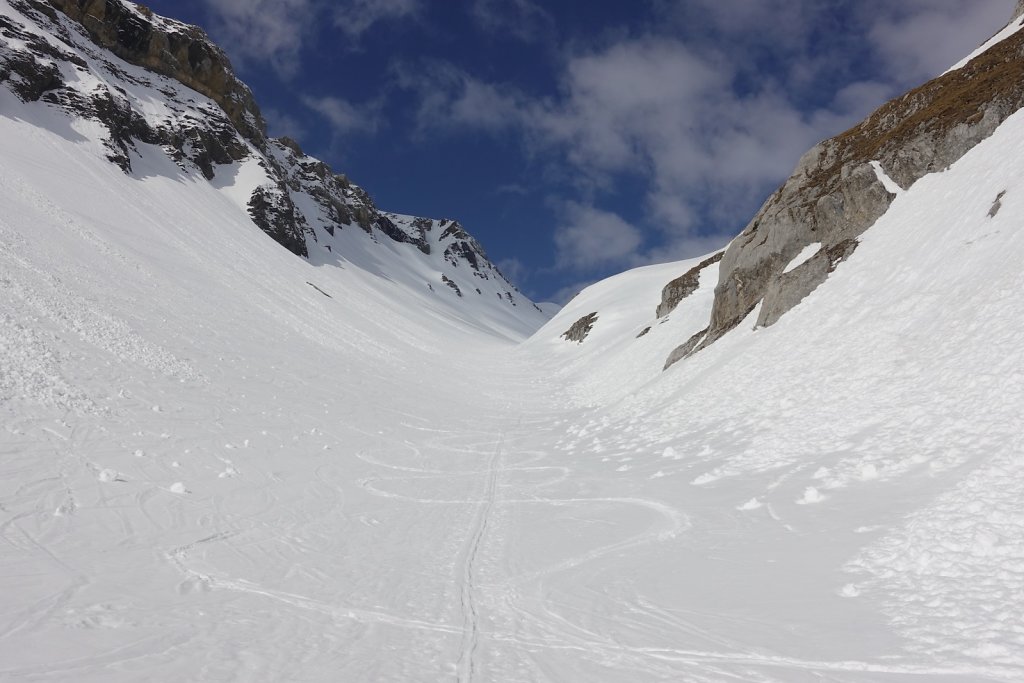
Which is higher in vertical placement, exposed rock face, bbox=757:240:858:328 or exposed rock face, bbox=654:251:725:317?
exposed rock face, bbox=654:251:725:317

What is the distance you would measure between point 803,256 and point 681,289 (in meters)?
19.4

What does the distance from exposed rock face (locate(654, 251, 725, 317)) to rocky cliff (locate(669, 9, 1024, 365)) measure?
1263 cm

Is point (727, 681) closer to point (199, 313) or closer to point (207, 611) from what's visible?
point (207, 611)

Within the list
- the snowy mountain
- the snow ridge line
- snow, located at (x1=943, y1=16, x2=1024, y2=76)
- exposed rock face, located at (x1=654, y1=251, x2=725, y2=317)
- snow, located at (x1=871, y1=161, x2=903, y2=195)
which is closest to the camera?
the snow ridge line

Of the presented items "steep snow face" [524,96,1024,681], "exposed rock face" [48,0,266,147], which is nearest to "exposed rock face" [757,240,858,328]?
"steep snow face" [524,96,1024,681]

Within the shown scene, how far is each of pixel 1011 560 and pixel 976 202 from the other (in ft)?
48.6

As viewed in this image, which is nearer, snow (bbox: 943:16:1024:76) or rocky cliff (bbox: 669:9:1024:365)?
rocky cliff (bbox: 669:9:1024:365)

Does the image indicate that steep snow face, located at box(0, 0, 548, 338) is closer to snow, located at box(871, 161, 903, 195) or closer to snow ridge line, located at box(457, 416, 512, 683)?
snow ridge line, located at box(457, 416, 512, 683)

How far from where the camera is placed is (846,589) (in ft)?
19.6

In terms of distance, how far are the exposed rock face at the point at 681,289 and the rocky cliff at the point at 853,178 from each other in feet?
41.4

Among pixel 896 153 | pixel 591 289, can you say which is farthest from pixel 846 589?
pixel 591 289

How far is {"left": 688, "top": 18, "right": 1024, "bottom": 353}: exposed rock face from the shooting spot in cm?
1973

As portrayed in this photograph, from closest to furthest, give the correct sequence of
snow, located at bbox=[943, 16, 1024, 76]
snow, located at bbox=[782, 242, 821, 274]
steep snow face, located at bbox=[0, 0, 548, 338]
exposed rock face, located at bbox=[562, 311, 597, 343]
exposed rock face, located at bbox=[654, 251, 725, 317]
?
snow, located at bbox=[782, 242, 821, 274]
snow, located at bbox=[943, 16, 1024, 76]
exposed rock face, located at bbox=[654, 251, 725, 317]
steep snow face, located at bbox=[0, 0, 548, 338]
exposed rock face, located at bbox=[562, 311, 597, 343]

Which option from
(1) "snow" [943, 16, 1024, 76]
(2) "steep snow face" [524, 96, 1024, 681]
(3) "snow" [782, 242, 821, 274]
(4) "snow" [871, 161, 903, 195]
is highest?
(1) "snow" [943, 16, 1024, 76]
